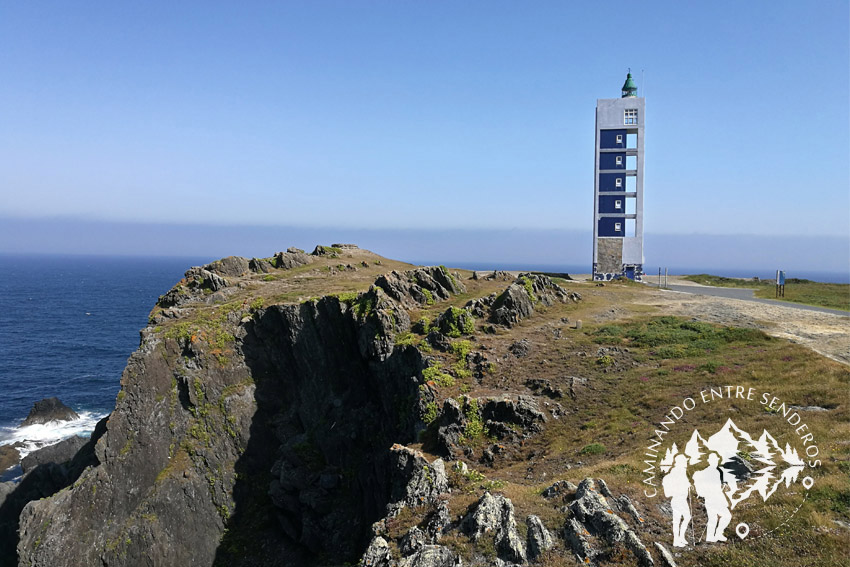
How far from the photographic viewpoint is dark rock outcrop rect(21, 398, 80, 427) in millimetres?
54344

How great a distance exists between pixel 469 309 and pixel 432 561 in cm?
2153

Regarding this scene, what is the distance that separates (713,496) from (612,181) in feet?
195

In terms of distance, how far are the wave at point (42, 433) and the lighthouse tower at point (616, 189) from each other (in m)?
66.9

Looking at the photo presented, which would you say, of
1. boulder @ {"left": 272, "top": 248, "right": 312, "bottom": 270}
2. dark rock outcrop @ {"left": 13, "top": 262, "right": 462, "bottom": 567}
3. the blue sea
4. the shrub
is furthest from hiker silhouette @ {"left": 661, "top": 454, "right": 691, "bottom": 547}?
the blue sea

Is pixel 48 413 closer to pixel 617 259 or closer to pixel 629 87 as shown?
pixel 617 259

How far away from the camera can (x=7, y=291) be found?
160000 mm

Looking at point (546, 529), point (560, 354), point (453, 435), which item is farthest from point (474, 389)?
point (546, 529)

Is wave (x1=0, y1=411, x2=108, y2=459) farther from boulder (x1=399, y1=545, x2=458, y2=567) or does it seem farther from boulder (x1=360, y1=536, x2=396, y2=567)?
boulder (x1=399, y1=545, x2=458, y2=567)

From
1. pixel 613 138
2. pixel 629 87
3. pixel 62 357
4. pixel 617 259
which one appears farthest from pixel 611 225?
pixel 62 357

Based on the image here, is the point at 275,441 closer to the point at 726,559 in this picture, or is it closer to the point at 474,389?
the point at 474,389

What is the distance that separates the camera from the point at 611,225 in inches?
2618

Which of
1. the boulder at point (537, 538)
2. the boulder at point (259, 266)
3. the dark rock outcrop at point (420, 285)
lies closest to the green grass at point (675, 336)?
the dark rock outcrop at point (420, 285)

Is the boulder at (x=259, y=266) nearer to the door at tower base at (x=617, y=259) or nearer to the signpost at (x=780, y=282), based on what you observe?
the door at tower base at (x=617, y=259)

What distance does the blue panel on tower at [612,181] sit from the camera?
65938mm
